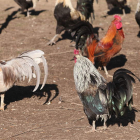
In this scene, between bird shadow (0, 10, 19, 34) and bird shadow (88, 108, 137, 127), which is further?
bird shadow (0, 10, 19, 34)

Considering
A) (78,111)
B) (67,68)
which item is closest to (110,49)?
(67,68)

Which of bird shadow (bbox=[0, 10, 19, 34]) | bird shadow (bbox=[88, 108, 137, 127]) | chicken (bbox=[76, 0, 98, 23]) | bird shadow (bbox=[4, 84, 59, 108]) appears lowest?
bird shadow (bbox=[4, 84, 59, 108])

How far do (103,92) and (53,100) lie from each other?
2053 millimetres

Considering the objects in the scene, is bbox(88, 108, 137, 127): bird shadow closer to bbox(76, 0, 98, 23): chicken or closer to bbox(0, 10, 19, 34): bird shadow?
bbox(76, 0, 98, 23): chicken

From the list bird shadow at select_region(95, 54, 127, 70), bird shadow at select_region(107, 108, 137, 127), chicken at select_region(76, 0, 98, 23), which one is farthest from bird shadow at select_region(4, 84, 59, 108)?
chicken at select_region(76, 0, 98, 23)

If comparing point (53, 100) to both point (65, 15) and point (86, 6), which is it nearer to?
point (65, 15)

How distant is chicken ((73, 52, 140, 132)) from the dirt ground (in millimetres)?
541

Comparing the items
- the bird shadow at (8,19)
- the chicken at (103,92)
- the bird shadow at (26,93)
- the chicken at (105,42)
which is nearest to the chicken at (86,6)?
the bird shadow at (8,19)

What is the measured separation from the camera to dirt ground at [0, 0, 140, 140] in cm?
559

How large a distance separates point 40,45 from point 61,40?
1.14m

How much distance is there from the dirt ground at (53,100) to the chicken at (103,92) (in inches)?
21.3

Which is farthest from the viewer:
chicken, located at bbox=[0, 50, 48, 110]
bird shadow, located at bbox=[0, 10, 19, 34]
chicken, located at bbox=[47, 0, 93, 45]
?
bird shadow, located at bbox=[0, 10, 19, 34]

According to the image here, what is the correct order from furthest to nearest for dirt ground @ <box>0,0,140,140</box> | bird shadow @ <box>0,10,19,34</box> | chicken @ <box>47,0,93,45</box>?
bird shadow @ <box>0,10,19,34</box> → chicken @ <box>47,0,93,45</box> → dirt ground @ <box>0,0,140,140</box>

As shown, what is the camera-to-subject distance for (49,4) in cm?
1664
